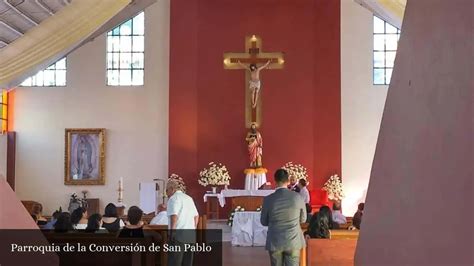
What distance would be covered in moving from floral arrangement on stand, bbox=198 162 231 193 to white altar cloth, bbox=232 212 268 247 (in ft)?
10.6

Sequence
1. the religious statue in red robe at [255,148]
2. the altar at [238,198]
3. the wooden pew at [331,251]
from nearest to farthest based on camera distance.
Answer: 1. the wooden pew at [331,251]
2. the altar at [238,198]
3. the religious statue in red robe at [255,148]

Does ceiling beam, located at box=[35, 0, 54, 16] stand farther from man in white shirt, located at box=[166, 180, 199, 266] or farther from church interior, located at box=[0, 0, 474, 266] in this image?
church interior, located at box=[0, 0, 474, 266]

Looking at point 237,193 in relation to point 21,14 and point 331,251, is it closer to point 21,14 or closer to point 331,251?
point 21,14

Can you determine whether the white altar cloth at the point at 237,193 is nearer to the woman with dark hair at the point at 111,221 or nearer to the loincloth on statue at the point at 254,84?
the loincloth on statue at the point at 254,84

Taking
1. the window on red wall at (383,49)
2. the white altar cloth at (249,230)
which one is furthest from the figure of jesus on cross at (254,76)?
the white altar cloth at (249,230)

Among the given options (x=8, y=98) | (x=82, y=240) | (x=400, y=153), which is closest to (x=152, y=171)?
(x=8, y=98)

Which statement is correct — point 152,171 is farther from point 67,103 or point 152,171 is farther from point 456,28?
point 456,28

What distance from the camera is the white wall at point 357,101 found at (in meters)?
14.2

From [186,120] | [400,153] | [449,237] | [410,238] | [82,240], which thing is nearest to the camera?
[449,237]

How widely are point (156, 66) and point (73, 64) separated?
6.23 ft

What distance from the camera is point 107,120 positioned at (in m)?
14.3

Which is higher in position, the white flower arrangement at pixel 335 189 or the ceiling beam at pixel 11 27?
the ceiling beam at pixel 11 27

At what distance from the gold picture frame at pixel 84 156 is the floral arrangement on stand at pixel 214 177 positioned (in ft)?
7.70

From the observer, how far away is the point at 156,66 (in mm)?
14320
